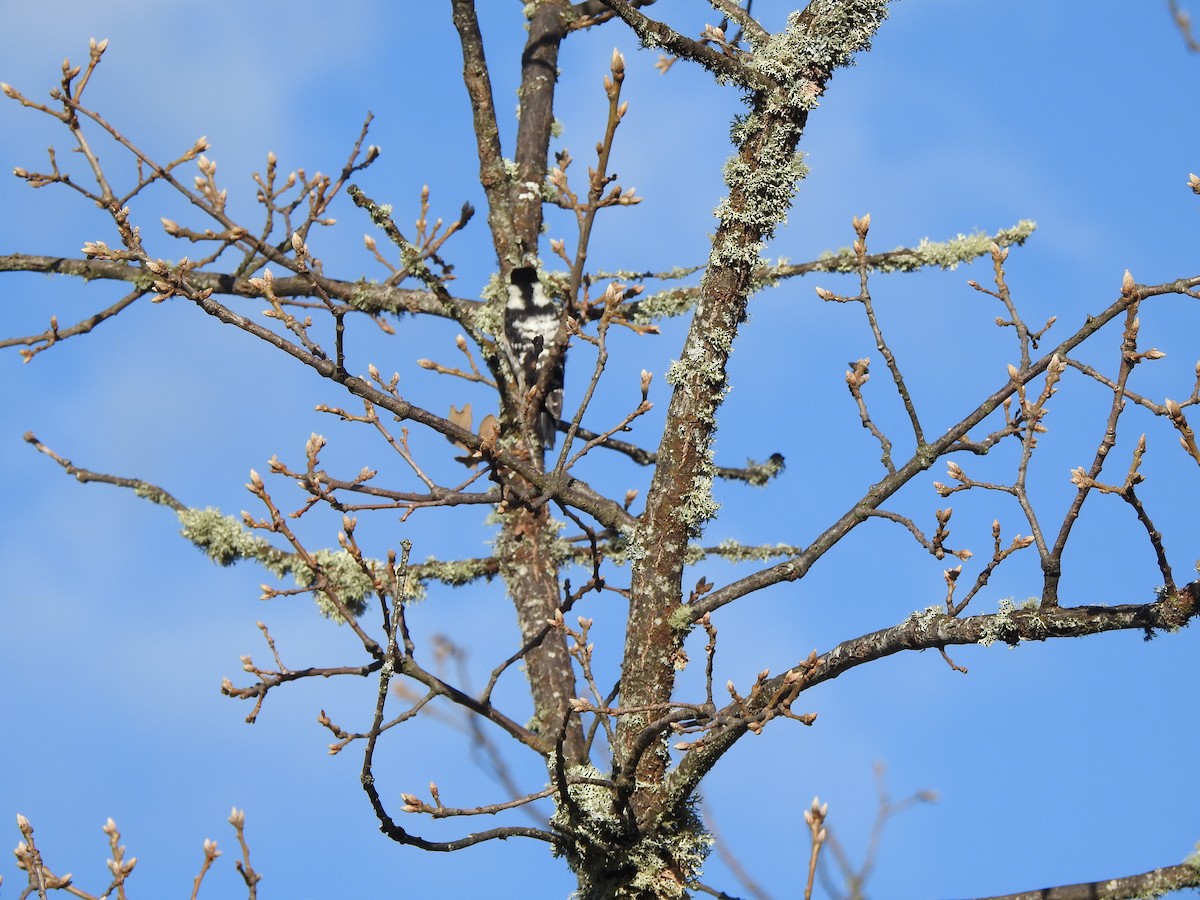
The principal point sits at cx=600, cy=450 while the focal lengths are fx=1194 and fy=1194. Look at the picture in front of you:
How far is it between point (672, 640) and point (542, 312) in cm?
262

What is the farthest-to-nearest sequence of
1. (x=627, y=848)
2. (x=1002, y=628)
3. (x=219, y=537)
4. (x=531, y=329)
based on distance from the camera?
(x=531, y=329), (x=219, y=537), (x=627, y=848), (x=1002, y=628)

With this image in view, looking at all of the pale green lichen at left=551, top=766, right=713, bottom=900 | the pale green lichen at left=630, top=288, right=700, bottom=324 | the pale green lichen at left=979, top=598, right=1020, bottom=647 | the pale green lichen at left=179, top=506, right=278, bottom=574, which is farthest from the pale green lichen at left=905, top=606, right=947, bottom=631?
the pale green lichen at left=179, top=506, right=278, bottom=574

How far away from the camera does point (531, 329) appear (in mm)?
5570

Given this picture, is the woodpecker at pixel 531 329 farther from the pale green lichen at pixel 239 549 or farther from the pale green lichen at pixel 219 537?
the pale green lichen at pixel 219 537

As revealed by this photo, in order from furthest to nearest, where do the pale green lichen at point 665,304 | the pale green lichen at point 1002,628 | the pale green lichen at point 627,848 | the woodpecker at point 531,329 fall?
the pale green lichen at point 665,304 → the woodpecker at point 531,329 → the pale green lichen at point 627,848 → the pale green lichen at point 1002,628

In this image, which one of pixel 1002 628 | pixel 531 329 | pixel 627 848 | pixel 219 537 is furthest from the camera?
pixel 531 329

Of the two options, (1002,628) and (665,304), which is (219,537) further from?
(1002,628)

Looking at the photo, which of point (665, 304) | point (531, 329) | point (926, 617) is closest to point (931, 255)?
point (665, 304)

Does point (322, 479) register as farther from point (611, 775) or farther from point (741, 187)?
point (741, 187)

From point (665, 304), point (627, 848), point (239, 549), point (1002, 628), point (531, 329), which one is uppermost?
point (531, 329)

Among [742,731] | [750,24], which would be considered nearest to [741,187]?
[750,24]

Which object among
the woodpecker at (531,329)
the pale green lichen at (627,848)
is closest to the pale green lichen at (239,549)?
the woodpecker at (531,329)

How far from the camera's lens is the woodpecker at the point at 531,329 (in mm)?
4688

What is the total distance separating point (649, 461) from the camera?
4.83 meters
